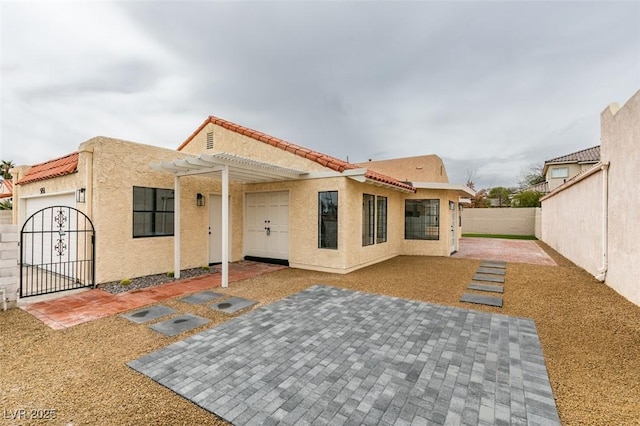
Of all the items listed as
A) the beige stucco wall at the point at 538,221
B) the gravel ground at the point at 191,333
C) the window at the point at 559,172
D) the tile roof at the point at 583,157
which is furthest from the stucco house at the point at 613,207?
the window at the point at 559,172

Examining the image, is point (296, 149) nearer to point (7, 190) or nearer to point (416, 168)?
point (416, 168)

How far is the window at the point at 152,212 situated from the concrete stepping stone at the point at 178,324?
168 inches

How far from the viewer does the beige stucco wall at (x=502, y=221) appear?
2523 cm

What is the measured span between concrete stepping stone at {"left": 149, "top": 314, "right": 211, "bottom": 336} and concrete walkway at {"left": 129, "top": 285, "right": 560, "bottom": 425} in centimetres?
42

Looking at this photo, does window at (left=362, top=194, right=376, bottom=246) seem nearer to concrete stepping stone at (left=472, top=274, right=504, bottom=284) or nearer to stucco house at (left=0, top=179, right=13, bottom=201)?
concrete stepping stone at (left=472, top=274, right=504, bottom=284)

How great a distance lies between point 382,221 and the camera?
11883 millimetres

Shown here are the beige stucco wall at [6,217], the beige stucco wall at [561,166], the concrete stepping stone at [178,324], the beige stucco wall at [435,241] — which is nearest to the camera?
the concrete stepping stone at [178,324]

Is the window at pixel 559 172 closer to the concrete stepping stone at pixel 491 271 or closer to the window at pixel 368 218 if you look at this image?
the concrete stepping stone at pixel 491 271

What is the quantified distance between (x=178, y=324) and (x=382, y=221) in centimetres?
891

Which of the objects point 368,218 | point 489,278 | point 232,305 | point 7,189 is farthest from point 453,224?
point 7,189

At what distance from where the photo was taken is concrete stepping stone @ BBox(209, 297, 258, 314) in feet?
18.6

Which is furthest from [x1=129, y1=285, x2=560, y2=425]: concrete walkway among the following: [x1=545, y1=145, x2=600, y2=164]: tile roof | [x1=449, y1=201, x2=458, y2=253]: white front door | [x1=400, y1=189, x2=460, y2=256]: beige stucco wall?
[x1=545, y1=145, x2=600, y2=164]: tile roof

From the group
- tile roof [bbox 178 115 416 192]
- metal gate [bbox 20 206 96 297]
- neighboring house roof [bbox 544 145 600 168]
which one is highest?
neighboring house roof [bbox 544 145 600 168]

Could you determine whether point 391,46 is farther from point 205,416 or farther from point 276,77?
point 205,416
